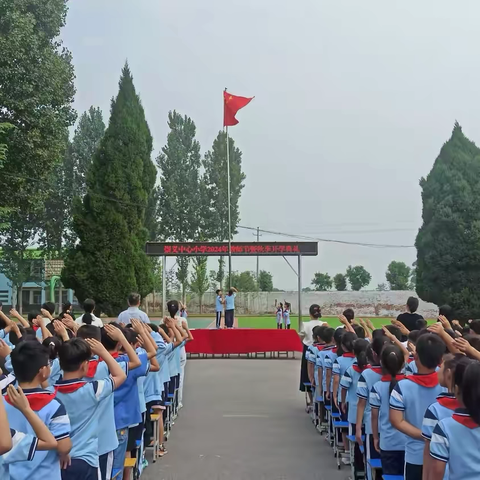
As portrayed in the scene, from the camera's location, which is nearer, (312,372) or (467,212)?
(312,372)

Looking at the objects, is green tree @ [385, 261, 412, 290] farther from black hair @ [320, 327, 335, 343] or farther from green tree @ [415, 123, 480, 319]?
black hair @ [320, 327, 335, 343]

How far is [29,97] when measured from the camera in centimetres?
1883

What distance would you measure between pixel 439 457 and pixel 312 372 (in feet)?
20.5

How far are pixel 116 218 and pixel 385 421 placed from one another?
27.7 metres

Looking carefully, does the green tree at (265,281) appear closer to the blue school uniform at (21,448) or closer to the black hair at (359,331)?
the black hair at (359,331)

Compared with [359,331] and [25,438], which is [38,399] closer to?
[25,438]

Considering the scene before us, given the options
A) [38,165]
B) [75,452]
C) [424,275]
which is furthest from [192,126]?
[75,452]

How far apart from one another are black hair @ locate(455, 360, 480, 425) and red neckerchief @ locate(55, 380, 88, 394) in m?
2.32

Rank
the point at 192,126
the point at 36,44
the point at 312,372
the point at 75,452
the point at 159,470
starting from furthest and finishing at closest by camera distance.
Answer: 1. the point at 192,126
2. the point at 36,44
3. the point at 312,372
4. the point at 159,470
5. the point at 75,452

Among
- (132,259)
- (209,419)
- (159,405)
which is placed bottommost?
(209,419)

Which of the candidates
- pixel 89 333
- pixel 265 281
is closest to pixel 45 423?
pixel 89 333

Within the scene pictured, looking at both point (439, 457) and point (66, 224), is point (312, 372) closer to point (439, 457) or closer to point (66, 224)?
point (439, 457)

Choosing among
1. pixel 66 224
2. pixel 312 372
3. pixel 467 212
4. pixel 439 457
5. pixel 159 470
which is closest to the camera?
pixel 439 457

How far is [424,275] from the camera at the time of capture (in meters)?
29.4
